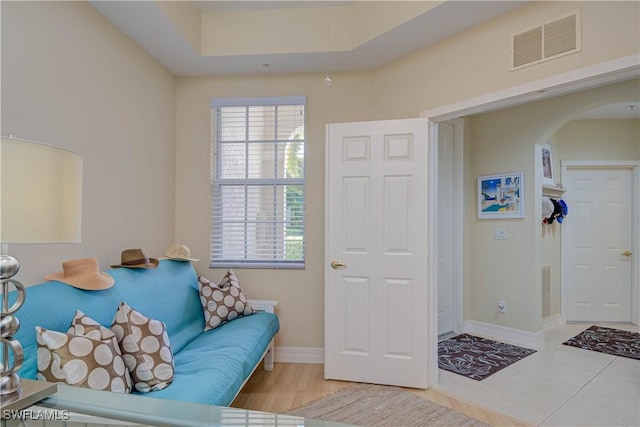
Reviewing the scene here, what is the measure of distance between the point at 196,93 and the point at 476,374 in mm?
3523

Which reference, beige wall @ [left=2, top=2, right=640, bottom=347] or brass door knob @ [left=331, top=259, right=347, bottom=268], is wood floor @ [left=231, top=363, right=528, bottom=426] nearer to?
beige wall @ [left=2, top=2, right=640, bottom=347]

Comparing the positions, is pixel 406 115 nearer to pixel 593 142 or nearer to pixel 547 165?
pixel 547 165

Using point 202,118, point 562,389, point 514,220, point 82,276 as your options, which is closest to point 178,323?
point 82,276

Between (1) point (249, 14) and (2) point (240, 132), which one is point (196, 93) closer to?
(2) point (240, 132)

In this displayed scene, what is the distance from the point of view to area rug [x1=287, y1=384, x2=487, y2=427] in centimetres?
218

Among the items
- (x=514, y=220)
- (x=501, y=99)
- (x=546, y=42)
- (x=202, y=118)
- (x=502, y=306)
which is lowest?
(x=502, y=306)

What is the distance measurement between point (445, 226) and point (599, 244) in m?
2.24

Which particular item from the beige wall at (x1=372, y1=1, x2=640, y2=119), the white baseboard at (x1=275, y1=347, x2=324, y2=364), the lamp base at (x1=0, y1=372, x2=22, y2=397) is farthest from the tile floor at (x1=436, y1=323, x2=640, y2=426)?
the lamp base at (x1=0, y1=372, x2=22, y2=397)

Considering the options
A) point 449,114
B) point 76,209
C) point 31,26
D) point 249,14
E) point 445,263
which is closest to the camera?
point 76,209

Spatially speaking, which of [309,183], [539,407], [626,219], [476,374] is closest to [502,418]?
[539,407]

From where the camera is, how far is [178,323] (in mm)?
2352

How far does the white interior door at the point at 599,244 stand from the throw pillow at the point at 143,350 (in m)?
4.84

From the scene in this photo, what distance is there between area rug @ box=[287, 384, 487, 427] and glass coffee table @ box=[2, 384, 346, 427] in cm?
161

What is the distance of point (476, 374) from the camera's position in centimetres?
288
